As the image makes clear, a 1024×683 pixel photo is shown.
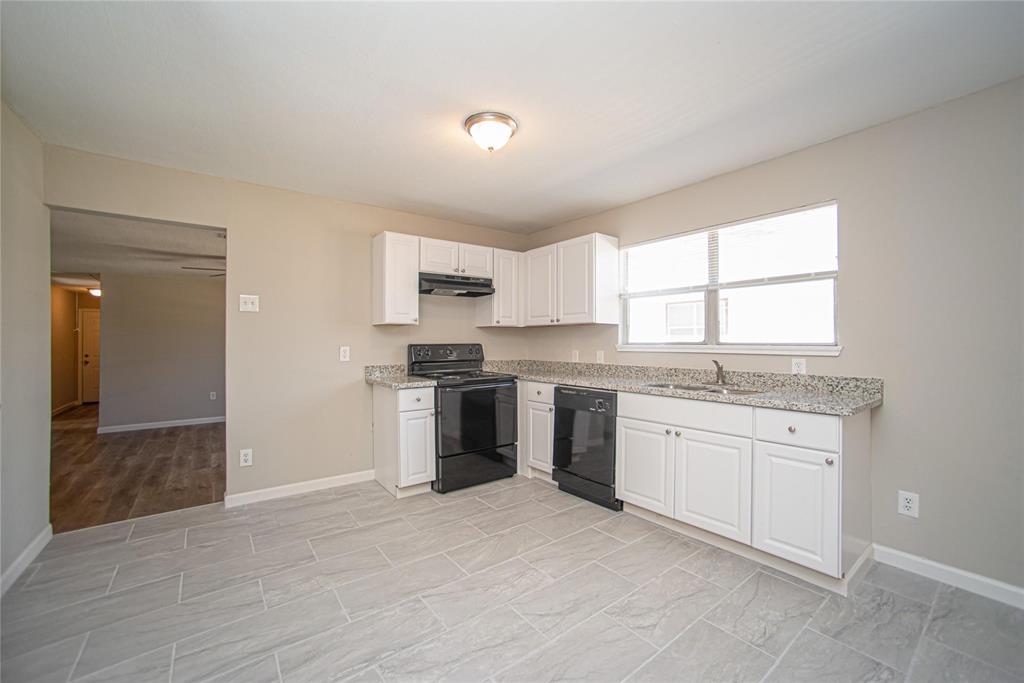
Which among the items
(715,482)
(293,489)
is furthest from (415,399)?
(715,482)

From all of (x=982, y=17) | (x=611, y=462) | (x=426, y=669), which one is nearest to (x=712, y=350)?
(x=611, y=462)

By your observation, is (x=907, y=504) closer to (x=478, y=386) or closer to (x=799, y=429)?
(x=799, y=429)

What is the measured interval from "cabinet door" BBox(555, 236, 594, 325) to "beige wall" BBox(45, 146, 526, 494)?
1388 mm

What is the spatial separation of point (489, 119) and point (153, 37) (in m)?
1.40

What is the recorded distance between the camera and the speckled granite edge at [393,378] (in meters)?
3.33

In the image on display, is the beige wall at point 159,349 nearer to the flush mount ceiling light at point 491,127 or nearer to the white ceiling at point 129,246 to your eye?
the white ceiling at point 129,246

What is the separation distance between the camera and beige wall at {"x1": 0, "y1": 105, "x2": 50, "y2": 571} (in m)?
2.13

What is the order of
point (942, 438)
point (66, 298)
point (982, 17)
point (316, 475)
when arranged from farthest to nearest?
point (66, 298) → point (316, 475) → point (942, 438) → point (982, 17)

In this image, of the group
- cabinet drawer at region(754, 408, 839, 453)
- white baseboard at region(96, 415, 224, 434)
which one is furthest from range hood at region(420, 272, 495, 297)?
white baseboard at region(96, 415, 224, 434)

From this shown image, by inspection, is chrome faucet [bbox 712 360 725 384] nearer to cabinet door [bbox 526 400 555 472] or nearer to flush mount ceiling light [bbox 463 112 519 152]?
cabinet door [bbox 526 400 555 472]

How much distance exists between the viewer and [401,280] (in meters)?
3.65

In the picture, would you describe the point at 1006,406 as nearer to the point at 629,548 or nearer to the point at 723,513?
the point at 723,513

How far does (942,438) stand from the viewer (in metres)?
2.15

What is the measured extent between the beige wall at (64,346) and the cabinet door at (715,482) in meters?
9.86
